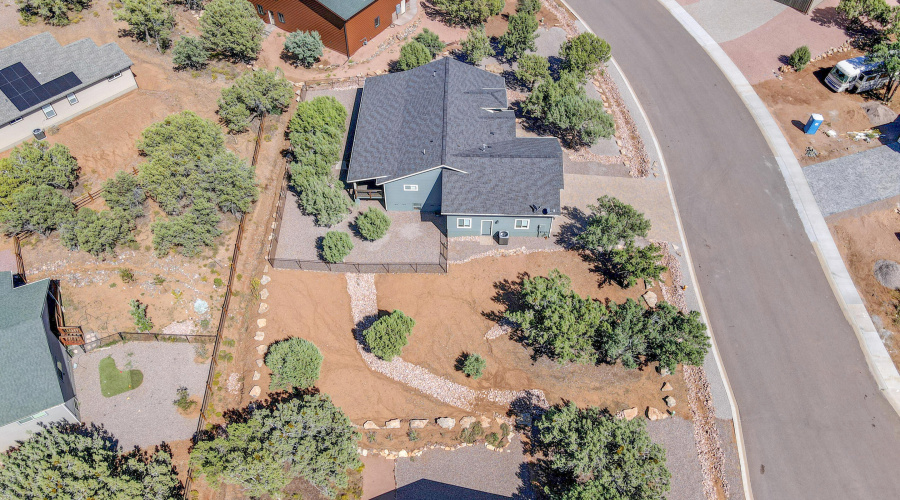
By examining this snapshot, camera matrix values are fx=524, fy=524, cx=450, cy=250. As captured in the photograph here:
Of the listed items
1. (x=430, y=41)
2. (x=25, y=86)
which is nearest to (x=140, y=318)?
(x=25, y=86)

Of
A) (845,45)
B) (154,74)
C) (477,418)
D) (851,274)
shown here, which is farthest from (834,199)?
(154,74)

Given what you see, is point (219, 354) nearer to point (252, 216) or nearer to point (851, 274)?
point (252, 216)

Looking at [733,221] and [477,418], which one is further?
[733,221]

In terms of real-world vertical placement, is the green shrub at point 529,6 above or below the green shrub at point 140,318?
above

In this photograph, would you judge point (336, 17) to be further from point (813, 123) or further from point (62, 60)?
point (813, 123)

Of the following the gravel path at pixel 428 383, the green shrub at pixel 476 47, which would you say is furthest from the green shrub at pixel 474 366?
the green shrub at pixel 476 47

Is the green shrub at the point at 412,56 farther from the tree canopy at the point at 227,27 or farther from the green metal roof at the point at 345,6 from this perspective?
the tree canopy at the point at 227,27

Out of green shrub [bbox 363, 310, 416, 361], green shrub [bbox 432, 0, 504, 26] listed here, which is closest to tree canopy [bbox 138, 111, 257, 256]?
green shrub [bbox 363, 310, 416, 361]
